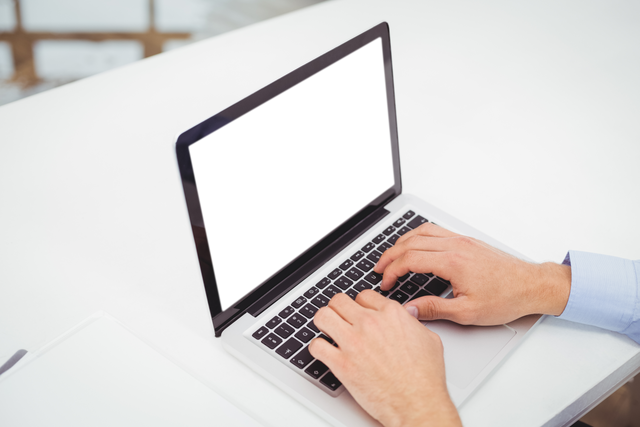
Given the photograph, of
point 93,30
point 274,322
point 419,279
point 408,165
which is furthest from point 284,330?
point 93,30

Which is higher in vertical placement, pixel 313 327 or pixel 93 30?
pixel 93 30

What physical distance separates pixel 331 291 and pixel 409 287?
4.6 inches

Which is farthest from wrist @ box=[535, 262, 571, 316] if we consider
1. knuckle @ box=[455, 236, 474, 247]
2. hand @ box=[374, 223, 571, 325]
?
knuckle @ box=[455, 236, 474, 247]

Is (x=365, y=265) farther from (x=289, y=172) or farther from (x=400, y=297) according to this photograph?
(x=289, y=172)

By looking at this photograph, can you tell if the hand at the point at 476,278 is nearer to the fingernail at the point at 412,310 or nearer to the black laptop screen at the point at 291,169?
the fingernail at the point at 412,310

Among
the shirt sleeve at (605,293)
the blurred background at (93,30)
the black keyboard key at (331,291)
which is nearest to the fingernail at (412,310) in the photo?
the black keyboard key at (331,291)

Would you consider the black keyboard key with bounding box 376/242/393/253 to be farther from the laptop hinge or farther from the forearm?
the forearm

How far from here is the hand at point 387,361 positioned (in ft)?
2.06

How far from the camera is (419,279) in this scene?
822 millimetres

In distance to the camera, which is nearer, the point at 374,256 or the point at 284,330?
the point at 284,330

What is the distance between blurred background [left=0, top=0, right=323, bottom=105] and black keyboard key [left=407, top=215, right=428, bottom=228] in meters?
2.30

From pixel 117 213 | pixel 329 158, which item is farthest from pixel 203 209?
pixel 117 213

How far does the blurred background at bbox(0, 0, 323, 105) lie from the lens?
2725 millimetres

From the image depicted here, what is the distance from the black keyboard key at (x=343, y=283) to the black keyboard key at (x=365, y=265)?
4 cm
